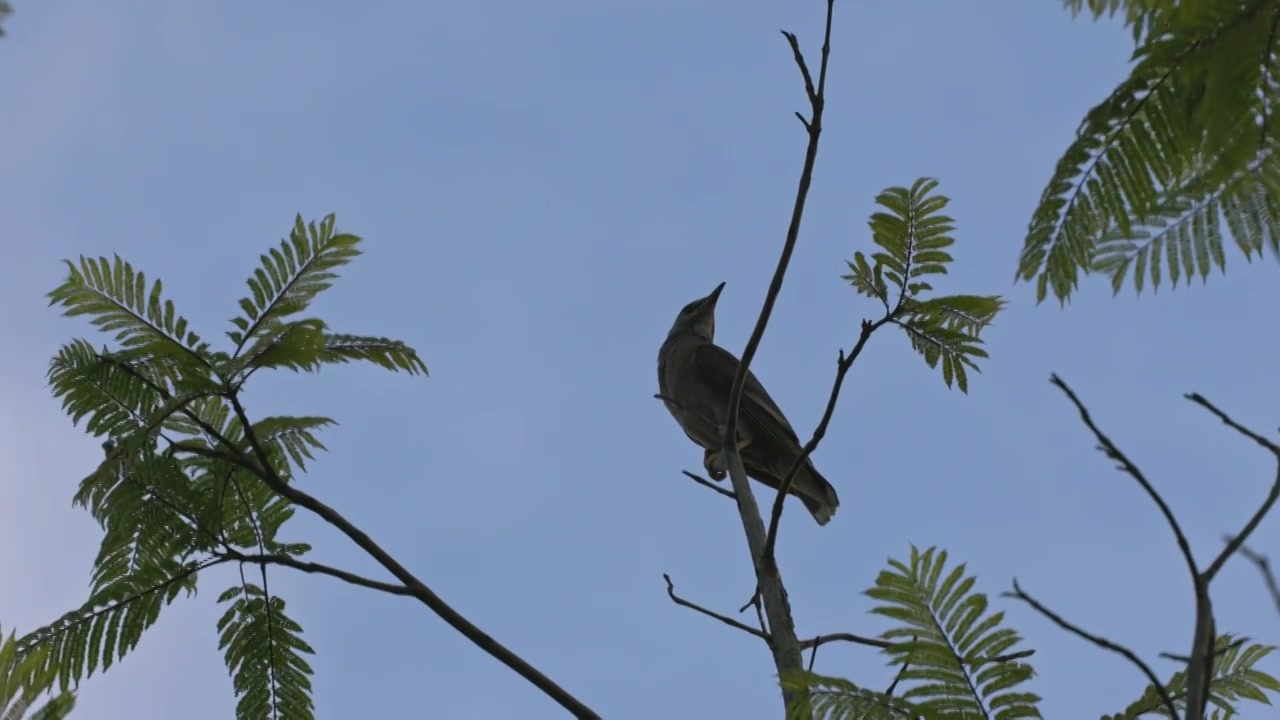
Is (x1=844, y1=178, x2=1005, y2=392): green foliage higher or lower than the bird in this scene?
lower

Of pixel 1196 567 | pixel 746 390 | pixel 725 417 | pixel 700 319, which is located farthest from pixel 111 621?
pixel 700 319

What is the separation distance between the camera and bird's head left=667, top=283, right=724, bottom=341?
1066 centimetres

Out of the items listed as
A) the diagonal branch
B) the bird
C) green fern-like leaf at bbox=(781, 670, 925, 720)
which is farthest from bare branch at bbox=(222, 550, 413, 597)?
the bird

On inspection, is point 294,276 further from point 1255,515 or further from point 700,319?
point 700,319

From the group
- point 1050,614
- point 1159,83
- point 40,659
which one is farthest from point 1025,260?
point 40,659

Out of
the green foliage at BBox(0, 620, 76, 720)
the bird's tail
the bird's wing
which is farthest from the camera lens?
the bird's wing

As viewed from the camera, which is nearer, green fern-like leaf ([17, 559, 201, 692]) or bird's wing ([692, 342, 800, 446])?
green fern-like leaf ([17, 559, 201, 692])

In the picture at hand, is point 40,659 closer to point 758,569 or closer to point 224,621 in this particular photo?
point 224,621

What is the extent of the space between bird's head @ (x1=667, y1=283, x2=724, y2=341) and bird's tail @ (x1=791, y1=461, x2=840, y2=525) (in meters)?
2.66

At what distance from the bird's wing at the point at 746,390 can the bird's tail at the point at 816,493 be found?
0.45 metres

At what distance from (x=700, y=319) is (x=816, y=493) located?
2.98 metres

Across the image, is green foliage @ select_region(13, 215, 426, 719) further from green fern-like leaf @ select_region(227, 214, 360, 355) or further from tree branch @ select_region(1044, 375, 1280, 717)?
tree branch @ select_region(1044, 375, 1280, 717)

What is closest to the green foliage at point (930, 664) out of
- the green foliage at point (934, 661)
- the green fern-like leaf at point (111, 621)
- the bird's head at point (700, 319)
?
the green foliage at point (934, 661)

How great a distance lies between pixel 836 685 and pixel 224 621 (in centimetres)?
189
